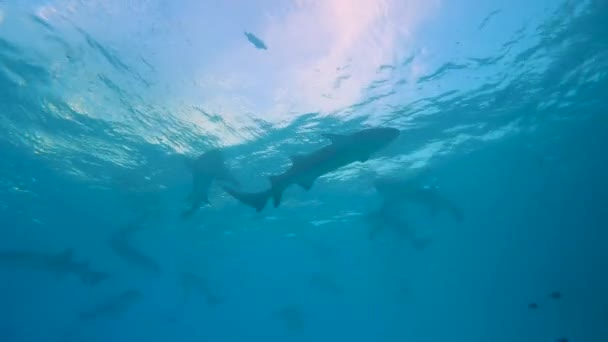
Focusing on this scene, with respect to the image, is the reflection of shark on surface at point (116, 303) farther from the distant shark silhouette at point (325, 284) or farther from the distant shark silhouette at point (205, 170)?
the distant shark silhouette at point (205, 170)

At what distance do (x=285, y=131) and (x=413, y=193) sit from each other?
14.2 m

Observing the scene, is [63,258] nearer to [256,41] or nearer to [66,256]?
[66,256]

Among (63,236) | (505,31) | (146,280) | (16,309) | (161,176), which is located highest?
(505,31)

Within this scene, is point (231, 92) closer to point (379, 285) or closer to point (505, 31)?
point (505, 31)

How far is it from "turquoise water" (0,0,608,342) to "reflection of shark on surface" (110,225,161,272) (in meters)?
0.30

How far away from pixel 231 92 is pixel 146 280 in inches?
1539

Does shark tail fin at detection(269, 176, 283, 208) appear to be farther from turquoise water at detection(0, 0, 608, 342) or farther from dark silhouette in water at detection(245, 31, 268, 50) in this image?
dark silhouette in water at detection(245, 31, 268, 50)

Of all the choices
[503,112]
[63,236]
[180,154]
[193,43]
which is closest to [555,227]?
[503,112]

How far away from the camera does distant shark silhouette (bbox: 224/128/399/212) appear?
9.52m

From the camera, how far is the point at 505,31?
1352 cm

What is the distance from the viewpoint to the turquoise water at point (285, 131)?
40.2ft

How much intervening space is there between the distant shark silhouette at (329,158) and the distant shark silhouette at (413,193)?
15.3 meters

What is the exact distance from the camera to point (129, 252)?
35781 millimetres

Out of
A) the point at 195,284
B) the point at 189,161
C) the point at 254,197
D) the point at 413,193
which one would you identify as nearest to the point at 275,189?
the point at 254,197
